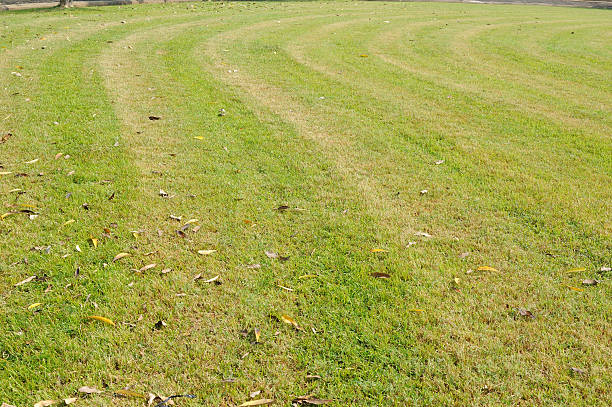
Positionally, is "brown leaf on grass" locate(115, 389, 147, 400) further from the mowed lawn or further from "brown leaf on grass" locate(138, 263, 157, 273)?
"brown leaf on grass" locate(138, 263, 157, 273)

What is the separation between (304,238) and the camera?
13.4 feet

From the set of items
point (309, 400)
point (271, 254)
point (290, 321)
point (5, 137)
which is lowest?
point (309, 400)

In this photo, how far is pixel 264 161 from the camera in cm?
548

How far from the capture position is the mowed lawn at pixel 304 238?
285 cm

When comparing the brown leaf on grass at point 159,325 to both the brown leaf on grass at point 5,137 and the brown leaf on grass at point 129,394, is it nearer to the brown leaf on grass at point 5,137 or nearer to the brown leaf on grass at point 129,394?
the brown leaf on grass at point 129,394

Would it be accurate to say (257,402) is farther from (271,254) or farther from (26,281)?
(26,281)

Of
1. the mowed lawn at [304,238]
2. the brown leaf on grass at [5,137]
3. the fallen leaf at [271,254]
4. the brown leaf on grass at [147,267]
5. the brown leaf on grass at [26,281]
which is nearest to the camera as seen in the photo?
the mowed lawn at [304,238]

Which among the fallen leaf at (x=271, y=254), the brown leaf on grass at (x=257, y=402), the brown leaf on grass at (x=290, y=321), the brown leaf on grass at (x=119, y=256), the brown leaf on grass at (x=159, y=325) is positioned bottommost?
the brown leaf on grass at (x=257, y=402)

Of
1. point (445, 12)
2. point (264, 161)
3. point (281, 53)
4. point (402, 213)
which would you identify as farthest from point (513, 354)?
point (445, 12)

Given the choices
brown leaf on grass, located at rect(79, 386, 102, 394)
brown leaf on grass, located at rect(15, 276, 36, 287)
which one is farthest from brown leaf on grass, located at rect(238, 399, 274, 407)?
brown leaf on grass, located at rect(15, 276, 36, 287)

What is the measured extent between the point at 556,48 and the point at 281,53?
7.00m

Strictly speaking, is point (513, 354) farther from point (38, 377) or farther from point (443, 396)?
point (38, 377)

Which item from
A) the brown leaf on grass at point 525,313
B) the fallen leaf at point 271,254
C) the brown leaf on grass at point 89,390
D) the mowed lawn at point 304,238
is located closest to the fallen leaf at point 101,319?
the mowed lawn at point 304,238

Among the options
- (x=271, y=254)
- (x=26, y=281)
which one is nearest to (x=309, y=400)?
(x=271, y=254)
